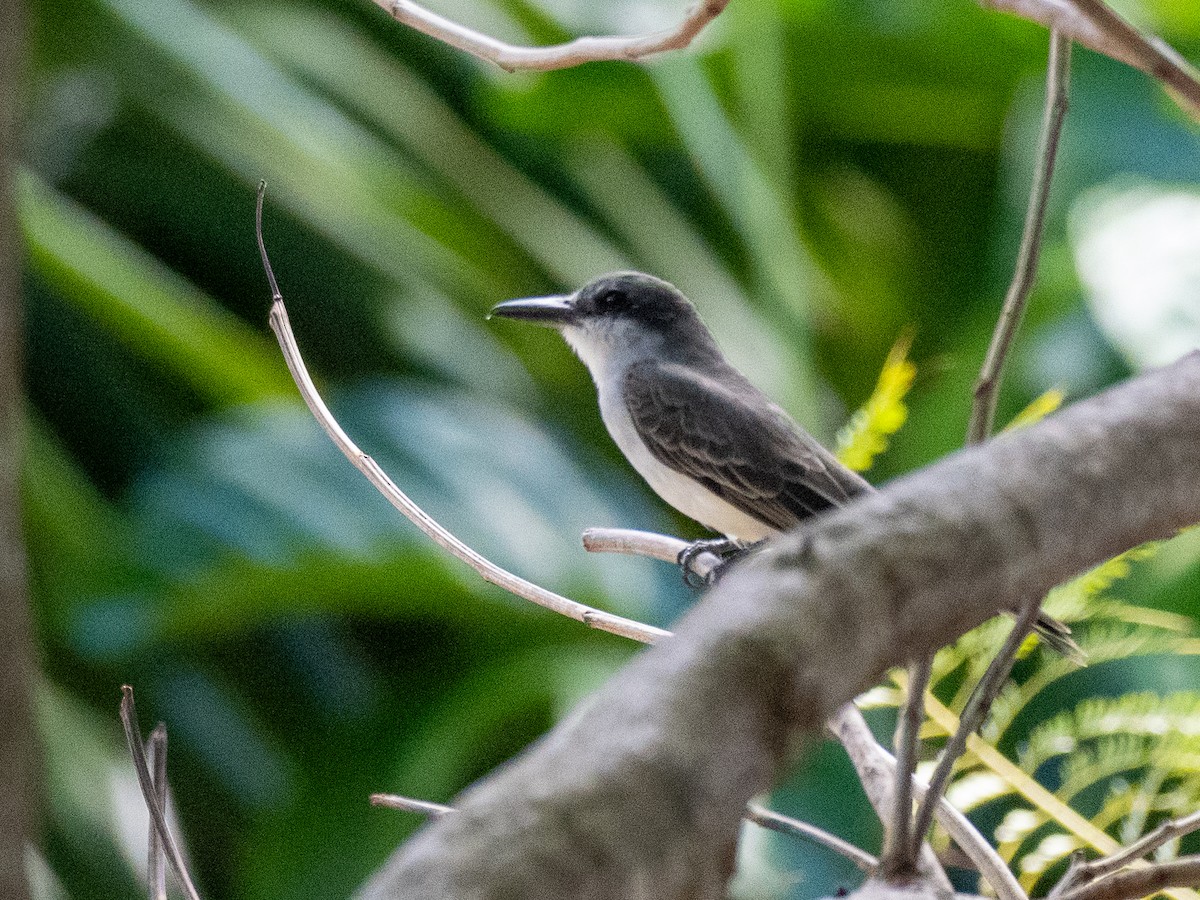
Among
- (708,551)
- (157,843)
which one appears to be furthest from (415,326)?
(157,843)

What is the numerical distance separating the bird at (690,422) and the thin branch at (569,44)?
1.12 m

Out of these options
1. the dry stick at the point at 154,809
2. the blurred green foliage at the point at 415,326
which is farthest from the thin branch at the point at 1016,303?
the blurred green foliage at the point at 415,326

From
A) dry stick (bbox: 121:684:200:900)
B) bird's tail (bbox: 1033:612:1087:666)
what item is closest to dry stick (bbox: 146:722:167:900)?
dry stick (bbox: 121:684:200:900)

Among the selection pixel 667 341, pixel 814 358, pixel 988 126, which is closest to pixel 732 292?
pixel 814 358

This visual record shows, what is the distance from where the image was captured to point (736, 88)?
538 centimetres

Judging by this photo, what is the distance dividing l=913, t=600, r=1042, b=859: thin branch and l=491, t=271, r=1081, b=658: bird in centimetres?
148

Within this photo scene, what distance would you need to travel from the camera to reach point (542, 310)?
3188 millimetres

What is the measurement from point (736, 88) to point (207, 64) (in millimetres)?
1961

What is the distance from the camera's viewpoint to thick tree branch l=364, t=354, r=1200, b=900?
0.60 meters

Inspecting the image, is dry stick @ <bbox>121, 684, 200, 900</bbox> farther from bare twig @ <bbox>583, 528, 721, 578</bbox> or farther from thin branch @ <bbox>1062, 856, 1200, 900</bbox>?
bare twig @ <bbox>583, 528, 721, 578</bbox>

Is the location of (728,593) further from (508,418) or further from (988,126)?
(988,126)

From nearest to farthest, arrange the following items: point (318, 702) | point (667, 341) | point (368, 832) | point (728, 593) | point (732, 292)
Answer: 1. point (728, 593)
2. point (667, 341)
3. point (368, 832)
4. point (318, 702)
5. point (732, 292)

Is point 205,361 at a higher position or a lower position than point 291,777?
higher

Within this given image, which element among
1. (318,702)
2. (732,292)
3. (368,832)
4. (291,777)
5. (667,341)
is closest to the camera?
(667,341)
